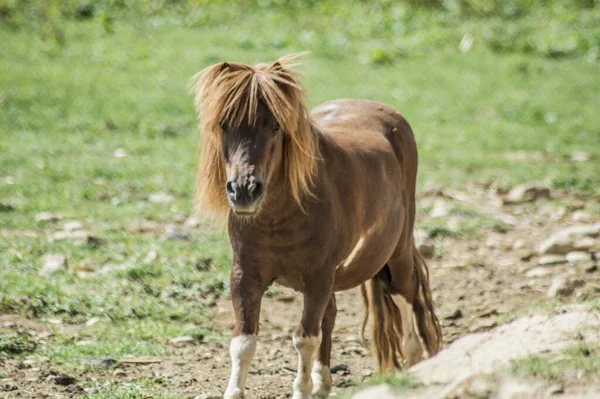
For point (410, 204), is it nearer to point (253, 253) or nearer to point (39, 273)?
point (253, 253)

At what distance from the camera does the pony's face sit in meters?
4.57

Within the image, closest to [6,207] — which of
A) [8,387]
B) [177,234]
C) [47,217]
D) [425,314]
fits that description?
[47,217]

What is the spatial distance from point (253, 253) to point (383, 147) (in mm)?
1354

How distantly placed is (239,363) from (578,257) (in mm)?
4259

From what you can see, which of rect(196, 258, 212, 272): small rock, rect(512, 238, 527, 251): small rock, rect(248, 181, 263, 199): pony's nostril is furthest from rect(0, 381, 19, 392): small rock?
rect(512, 238, 527, 251): small rock

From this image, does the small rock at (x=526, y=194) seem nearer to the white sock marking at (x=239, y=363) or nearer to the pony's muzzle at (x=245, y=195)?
the white sock marking at (x=239, y=363)

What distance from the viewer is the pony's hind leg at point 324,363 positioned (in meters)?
5.49

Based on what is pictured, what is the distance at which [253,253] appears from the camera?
4984 millimetres

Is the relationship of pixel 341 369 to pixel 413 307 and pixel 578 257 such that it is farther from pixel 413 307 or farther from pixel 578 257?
pixel 578 257

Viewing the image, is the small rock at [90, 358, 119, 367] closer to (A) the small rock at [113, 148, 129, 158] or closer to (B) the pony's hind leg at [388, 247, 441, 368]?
(B) the pony's hind leg at [388, 247, 441, 368]

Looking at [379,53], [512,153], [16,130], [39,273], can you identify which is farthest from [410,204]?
[379,53]

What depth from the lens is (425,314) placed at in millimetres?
6395

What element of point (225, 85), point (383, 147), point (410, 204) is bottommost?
point (410, 204)

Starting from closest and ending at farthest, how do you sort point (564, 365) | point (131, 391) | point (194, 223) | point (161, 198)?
1. point (564, 365)
2. point (131, 391)
3. point (194, 223)
4. point (161, 198)
